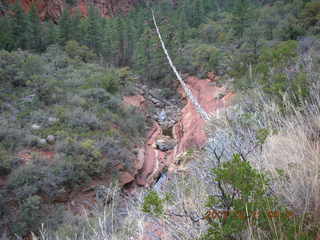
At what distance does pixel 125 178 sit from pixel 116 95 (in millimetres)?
5753

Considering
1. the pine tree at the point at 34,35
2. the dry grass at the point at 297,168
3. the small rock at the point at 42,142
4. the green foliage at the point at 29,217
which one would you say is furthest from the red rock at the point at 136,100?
the dry grass at the point at 297,168

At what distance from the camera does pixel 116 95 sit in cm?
1306

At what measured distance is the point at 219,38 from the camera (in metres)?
20.3

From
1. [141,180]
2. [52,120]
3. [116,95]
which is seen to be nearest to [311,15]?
[116,95]

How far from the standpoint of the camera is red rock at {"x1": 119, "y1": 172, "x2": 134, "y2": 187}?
8.28m

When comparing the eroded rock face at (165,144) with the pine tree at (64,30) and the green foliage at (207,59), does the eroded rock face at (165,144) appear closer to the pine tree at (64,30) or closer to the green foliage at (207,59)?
the green foliage at (207,59)

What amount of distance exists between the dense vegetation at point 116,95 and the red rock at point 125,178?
345 mm

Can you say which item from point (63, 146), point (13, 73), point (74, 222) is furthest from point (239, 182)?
point (13, 73)

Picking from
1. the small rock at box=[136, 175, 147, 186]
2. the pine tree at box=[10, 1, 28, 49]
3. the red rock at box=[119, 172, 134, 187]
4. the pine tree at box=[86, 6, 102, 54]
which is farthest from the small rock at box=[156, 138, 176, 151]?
the pine tree at box=[86, 6, 102, 54]

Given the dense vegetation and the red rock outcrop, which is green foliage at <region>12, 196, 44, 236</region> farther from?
the red rock outcrop

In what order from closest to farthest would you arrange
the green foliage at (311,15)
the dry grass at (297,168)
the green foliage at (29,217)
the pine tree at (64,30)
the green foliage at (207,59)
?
1. the dry grass at (297,168)
2. the green foliage at (29,217)
3. the green foliage at (311,15)
4. the green foliage at (207,59)
5. the pine tree at (64,30)

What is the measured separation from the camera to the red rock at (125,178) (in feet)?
27.2

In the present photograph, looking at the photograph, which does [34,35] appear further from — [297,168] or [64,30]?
[297,168]

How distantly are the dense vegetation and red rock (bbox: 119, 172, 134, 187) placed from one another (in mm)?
345
